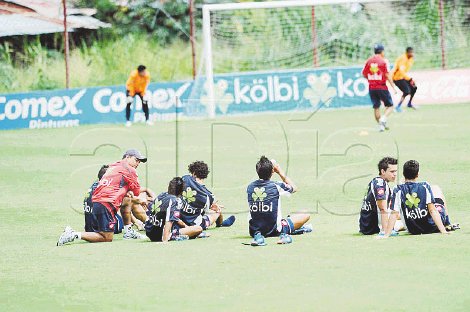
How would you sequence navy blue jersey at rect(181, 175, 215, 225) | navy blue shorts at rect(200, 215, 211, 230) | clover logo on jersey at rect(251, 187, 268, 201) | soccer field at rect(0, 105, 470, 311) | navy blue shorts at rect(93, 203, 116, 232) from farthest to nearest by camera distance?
navy blue shorts at rect(200, 215, 211, 230)
navy blue jersey at rect(181, 175, 215, 225)
navy blue shorts at rect(93, 203, 116, 232)
clover logo on jersey at rect(251, 187, 268, 201)
soccer field at rect(0, 105, 470, 311)

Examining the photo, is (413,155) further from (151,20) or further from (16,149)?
(151,20)

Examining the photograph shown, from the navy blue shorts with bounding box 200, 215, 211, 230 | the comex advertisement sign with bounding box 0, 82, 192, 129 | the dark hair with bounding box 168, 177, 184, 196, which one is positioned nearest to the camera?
the dark hair with bounding box 168, 177, 184, 196

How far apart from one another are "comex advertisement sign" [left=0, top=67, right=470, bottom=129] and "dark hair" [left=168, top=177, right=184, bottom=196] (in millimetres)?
17941

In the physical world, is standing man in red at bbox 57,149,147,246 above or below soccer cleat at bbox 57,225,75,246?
above

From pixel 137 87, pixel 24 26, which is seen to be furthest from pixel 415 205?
pixel 24 26

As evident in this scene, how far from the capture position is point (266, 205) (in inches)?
566

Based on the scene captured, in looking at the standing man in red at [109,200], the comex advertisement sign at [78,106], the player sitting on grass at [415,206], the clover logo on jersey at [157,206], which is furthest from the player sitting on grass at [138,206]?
the comex advertisement sign at [78,106]

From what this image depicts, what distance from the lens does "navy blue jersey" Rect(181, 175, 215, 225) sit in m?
15.5

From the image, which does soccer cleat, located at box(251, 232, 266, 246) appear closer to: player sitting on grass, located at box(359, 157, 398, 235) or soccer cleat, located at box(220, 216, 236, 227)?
player sitting on grass, located at box(359, 157, 398, 235)

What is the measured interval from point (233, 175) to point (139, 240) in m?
6.78

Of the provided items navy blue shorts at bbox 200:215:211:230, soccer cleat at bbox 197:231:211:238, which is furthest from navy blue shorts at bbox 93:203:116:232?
navy blue shorts at bbox 200:215:211:230

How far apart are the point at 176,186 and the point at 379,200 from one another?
2775mm

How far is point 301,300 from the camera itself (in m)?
10.8

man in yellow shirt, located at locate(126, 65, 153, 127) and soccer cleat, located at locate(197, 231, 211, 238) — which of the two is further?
man in yellow shirt, located at locate(126, 65, 153, 127)
